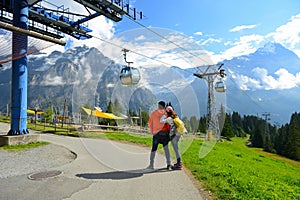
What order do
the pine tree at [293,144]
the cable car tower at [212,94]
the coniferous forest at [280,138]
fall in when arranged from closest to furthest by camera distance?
the cable car tower at [212,94], the pine tree at [293,144], the coniferous forest at [280,138]

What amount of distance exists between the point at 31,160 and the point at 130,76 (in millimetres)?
5877

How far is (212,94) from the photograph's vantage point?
13.6m

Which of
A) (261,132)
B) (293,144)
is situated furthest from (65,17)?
(261,132)

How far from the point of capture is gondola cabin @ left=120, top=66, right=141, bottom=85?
7043 mm

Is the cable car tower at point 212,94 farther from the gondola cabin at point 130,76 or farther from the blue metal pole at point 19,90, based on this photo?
the blue metal pole at point 19,90

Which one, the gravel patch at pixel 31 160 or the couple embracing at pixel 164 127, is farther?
the gravel patch at pixel 31 160

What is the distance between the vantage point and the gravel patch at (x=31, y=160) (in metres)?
7.91

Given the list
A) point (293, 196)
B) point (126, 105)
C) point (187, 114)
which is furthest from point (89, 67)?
point (293, 196)

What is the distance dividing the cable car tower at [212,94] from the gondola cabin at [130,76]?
2.19 meters

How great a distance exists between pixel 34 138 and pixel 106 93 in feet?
29.5

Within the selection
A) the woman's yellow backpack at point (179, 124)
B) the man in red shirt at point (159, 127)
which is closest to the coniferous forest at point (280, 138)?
the man in red shirt at point (159, 127)

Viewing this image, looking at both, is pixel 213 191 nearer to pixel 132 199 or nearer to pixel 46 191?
pixel 132 199

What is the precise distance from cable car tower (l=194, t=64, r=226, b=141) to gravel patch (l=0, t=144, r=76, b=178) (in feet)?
20.3

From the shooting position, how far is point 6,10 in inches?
627
